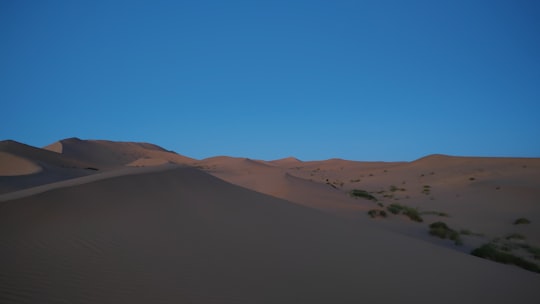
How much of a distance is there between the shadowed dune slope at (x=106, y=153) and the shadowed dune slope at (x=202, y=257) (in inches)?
2153

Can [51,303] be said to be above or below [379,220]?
below

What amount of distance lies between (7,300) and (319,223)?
21.9 feet

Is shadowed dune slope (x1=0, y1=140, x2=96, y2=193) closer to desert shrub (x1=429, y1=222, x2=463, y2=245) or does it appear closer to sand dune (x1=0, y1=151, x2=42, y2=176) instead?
sand dune (x1=0, y1=151, x2=42, y2=176)

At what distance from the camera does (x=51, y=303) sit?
3.43 m

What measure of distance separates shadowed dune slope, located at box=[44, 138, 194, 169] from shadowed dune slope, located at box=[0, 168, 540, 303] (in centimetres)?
5468

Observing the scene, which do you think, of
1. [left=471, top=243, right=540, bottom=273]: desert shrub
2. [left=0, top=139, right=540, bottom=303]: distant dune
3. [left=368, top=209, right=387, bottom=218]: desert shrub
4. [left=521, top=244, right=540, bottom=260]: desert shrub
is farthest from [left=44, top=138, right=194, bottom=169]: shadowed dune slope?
[left=471, top=243, right=540, bottom=273]: desert shrub

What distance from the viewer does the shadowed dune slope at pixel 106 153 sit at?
64.7 metres

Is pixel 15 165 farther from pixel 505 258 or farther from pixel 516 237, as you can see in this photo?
pixel 516 237

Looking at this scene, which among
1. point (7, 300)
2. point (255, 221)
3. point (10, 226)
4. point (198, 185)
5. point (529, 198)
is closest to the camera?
point (7, 300)

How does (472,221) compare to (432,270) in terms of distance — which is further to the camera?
(472,221)

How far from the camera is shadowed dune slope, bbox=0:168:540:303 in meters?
4.11

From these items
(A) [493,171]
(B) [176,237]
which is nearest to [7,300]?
(B) [176,237]

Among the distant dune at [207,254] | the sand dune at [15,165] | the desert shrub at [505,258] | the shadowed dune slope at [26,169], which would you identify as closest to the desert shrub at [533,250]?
the distant dune at [207,254]

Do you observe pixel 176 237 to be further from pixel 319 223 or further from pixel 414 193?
pixel 414 193
